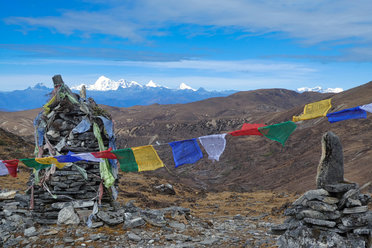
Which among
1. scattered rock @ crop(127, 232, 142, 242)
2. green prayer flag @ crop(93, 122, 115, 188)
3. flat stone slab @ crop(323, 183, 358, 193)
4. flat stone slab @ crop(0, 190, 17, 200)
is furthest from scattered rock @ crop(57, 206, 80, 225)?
flat stone slab @ crop(323, 183, 358, 193)

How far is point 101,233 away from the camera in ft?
32.6

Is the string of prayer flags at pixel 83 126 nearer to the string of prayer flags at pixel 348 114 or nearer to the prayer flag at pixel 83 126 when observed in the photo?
the prayer flag at pixel 83 126

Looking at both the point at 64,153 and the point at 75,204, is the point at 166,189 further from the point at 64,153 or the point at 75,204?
the point at 64,153

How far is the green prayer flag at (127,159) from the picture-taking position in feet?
30.5

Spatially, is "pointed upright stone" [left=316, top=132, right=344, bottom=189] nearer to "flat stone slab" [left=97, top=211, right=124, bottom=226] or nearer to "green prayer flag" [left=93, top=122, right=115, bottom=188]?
"flat stone slab" [left=97, top=211, right=124, bottom=226]

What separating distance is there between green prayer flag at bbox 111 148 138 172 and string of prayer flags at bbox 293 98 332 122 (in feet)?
15.4

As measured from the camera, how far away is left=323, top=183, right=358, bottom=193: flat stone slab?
7160 mm

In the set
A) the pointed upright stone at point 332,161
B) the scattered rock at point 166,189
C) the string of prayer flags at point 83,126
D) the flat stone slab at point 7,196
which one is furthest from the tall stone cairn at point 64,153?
the scattered rock at point 166,189

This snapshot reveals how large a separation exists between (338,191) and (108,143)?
7980 mm

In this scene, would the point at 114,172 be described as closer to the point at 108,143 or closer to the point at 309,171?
the point at 108,143

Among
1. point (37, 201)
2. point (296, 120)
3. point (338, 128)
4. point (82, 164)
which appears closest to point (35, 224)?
point (37, 201)

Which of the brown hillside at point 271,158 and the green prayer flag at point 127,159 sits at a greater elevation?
the green prayer flag at point 127,159

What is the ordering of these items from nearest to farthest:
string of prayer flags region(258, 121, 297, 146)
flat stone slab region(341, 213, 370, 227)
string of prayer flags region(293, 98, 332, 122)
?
flat stone slab region(341, 213, 370, 227)
string of prayer flags region(293, 98, 332, 122)
string of prayer flags region(258, 121, 297, 146)

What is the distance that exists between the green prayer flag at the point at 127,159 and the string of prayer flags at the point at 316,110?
4690 millimetres
